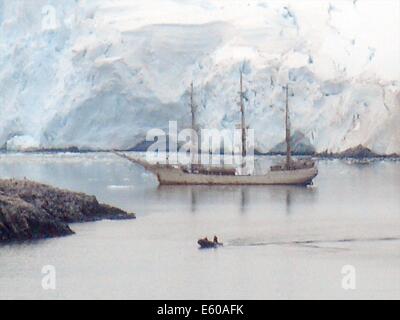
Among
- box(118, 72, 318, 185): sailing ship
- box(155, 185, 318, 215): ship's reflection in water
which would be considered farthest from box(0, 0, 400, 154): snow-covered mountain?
box(155, 185, 318, 215): ship's reflection in water

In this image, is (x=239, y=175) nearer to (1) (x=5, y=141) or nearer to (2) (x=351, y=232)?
(1) (x=5, y=141)

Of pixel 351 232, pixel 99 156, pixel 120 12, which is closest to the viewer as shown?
pixel 351 232

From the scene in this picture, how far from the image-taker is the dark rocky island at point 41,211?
6.10 meters

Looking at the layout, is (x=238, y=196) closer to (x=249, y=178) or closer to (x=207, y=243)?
(x=249, y=178)

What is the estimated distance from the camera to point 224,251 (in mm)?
5871

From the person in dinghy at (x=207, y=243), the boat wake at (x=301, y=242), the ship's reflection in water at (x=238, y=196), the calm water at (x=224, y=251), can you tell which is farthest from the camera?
the ship's reflection in water at (x=238, y=196)

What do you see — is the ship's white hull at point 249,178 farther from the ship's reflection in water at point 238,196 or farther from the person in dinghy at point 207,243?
the person in dinghy at point 207,243

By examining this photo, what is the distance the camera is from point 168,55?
14.8m

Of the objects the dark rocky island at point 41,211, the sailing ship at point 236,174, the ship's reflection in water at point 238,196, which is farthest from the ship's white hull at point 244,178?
the dark rocky island at point 41,211

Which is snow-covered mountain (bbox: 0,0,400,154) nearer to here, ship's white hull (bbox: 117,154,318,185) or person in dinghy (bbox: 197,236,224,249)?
ship's white hull (bbox: 117,154,318,185)

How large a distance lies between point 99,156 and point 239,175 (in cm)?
407

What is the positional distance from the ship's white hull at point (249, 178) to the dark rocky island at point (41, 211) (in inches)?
174

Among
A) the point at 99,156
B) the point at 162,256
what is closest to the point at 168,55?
the point at 99,156

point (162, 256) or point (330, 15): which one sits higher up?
point (330, 15)
